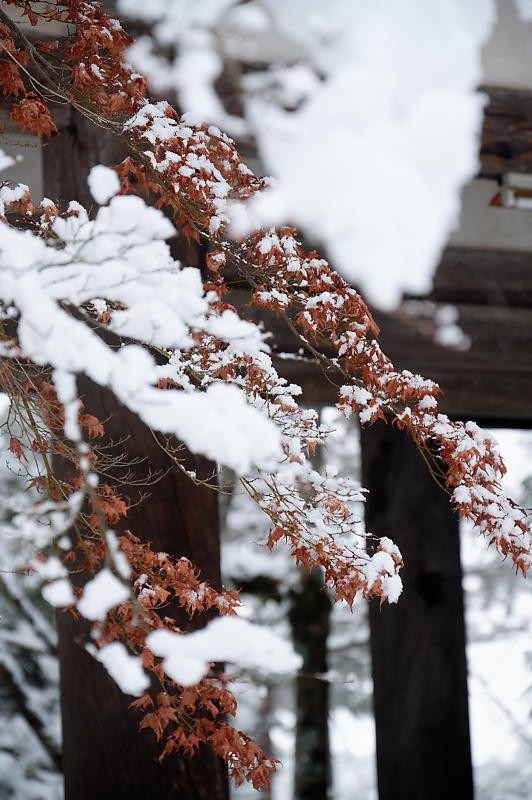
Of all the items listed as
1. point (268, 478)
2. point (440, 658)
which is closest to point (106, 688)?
point (268, 478)

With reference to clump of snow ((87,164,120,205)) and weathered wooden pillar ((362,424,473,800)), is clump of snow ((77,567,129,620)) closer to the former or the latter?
clump of snow ((87,164,120,205))

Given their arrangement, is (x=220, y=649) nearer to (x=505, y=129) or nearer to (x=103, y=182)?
(x=103, y=182)

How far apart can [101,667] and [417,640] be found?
2.01 meters

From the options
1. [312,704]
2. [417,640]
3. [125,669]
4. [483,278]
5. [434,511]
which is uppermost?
[483,278]

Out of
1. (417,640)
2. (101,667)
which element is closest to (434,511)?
(417,640)

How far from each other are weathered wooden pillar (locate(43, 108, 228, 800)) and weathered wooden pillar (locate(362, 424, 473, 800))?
5.10ft

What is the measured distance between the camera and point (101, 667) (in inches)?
83.7

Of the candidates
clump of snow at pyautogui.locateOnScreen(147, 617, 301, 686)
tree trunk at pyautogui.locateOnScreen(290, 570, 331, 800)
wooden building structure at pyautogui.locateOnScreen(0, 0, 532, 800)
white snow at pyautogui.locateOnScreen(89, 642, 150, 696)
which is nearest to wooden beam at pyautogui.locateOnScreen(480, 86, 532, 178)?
wooden building structure at pyautogui.locateOnScreen(0, 0, 532, 800)

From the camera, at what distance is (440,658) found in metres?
3.58

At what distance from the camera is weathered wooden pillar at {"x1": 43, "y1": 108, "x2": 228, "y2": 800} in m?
2.11

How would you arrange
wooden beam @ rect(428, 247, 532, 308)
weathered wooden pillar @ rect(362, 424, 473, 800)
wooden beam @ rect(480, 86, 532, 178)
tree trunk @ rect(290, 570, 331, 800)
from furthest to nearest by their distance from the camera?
tree trunk @ rect(290, 570, 331, 800), wooden beam @ rect(428, 247, 532, 308), weathered wooden pillar @ rect(362, 424, 473, 800), wooden beam @ rect(480, 86, 532, 178)

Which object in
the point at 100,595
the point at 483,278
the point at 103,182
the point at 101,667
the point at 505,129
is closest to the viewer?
the point at 100,595

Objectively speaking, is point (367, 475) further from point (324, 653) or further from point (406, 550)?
point (324, 653)

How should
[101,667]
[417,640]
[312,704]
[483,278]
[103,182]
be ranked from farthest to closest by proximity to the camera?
[312,704] < [483,278] < [417,640] < [101,667] < [103,182]
